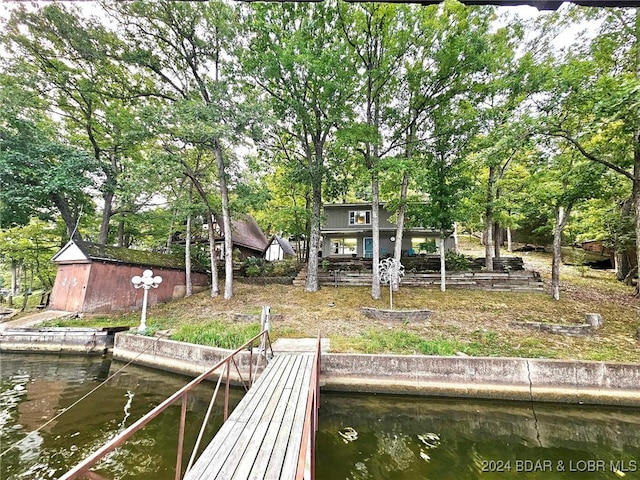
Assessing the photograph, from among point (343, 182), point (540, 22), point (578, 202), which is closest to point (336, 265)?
point (343, 182)

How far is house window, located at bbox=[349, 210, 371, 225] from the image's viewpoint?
2275cm

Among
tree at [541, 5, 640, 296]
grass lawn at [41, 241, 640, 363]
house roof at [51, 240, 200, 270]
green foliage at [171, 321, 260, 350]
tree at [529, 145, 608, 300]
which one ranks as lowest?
green foliage at [171, 321, 260, 350]

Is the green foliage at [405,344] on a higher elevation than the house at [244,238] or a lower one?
lower

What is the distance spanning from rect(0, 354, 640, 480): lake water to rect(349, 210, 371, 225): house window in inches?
641

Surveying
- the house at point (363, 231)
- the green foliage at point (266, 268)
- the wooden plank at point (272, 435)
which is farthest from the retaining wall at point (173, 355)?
the house at point (363, 231)

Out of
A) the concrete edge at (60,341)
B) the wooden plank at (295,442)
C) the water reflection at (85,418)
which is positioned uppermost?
the wooden plank at (295,442)

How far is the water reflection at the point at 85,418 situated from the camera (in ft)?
16.6

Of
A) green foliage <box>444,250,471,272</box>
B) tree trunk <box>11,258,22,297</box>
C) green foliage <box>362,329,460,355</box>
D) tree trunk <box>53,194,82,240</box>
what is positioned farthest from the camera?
tree trunk <box>11,258,22,297</box>

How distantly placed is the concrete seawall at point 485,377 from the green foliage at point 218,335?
2.26 feet

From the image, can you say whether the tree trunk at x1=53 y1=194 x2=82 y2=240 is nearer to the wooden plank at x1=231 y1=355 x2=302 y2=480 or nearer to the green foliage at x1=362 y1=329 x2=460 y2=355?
the wooden plank at x1=231 y1=355 x2=302 y2=480

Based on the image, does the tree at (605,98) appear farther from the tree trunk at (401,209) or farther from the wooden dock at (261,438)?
the wooden dock at (261,438)

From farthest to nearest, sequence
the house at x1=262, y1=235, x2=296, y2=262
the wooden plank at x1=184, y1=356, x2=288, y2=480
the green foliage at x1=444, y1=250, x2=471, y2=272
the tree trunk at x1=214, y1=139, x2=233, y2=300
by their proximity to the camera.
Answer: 1. the house at x1=262, y1=235, x2=296, y2=262
2. the green foliage at x1=444, y1=250, x2=471, y2=272
3. the tree trunk at x1=214, y1=139, x2=233, y2=300
4. the wooden plank at x1=184, y1=356, x2=288, y2=480

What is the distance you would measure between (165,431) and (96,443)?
3.82ft

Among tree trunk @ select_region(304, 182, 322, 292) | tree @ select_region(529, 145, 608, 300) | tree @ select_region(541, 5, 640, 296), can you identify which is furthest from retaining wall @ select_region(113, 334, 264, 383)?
tree @ select_region(529, 145, 608, 300)
